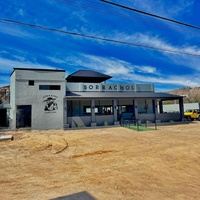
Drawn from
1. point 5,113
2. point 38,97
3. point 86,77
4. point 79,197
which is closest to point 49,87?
point 38,97

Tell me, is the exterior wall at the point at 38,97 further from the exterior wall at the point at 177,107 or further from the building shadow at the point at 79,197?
the exterior wall at the point at 177,107

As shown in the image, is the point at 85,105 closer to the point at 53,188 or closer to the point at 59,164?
the point at 59,164

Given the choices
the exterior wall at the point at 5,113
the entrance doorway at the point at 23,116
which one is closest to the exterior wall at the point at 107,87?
the entrance doorway at the point at 23,116

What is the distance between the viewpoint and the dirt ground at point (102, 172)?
4691 millimetres

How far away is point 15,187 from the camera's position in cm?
514

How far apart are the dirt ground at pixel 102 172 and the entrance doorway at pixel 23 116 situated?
392 inches

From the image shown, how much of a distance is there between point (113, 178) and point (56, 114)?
15698mm

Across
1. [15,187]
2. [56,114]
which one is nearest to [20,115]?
[56,114]

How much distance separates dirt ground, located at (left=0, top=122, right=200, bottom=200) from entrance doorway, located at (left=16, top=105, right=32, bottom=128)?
9.96m

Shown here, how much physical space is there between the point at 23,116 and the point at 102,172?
15.9 meters

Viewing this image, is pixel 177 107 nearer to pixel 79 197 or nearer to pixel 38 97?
pixel 38 97

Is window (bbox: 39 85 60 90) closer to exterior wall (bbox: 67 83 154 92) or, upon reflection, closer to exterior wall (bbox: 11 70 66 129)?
exterior wall (bbox: 11 70 66 129)

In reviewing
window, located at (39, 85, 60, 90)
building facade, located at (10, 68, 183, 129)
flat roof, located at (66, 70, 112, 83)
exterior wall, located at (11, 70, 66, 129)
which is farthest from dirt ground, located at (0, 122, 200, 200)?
flat roof, located at (66, 70, 112, 83)

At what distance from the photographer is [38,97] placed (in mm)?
20047
